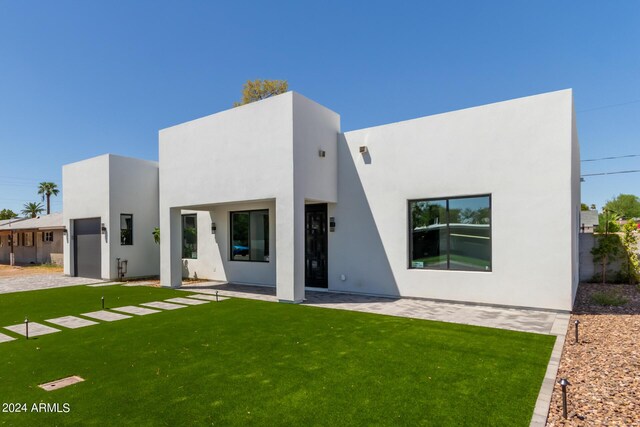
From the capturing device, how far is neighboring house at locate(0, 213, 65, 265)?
23.6m

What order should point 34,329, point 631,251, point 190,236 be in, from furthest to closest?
point 190,236 < point 631,251 < point 34,329

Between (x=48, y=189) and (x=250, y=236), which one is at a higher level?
(x=48, y=189)

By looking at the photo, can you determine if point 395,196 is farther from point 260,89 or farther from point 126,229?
point 260,89

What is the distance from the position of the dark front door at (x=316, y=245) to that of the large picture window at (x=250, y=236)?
169cm

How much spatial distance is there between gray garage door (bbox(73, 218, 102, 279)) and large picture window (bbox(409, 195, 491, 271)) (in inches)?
553

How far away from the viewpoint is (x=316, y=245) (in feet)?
37.6

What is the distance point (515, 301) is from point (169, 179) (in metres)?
11.3

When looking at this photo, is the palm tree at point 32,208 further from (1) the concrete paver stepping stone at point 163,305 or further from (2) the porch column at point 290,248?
(2) the porch column at point 290,248

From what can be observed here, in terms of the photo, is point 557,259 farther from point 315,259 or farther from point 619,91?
point 619,91

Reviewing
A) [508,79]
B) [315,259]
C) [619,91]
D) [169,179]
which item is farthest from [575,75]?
[169,179]

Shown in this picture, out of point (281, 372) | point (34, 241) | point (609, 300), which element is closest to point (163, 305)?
point (281, 372)

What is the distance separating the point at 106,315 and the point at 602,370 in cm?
936

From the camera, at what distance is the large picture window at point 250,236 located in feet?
40.9

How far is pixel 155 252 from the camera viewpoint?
16.3 metres
